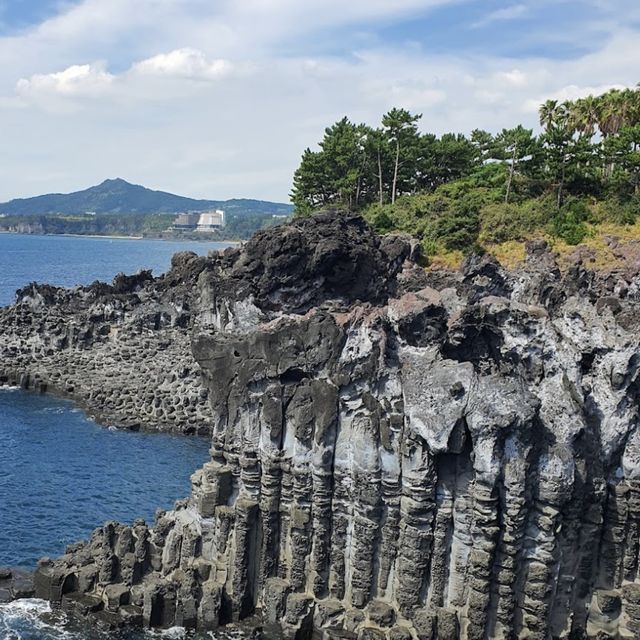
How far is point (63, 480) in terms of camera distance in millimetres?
34281

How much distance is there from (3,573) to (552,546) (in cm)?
1556

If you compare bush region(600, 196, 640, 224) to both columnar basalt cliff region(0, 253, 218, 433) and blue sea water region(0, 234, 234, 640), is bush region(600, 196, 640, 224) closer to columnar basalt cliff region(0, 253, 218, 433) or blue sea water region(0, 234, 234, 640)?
columnar basalt cliff region(0, 253, 218, 433)

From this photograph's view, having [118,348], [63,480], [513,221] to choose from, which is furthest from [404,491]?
[513,221]

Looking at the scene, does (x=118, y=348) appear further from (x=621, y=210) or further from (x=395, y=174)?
(x=621, y=210)

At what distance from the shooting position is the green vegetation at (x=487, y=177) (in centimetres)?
7044

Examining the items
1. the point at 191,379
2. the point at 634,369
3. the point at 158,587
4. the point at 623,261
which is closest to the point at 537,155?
the point at 623,261

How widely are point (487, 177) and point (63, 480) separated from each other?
Result: 6041 cm

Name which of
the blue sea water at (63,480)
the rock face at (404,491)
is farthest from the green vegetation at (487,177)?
the rock face at (404,491)

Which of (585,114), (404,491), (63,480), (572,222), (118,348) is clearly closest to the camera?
(404,491)

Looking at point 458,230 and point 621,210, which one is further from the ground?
point 621,210

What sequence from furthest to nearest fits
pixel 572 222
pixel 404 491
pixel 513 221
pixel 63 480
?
pixel 513 221, pixel 572 222, pixel 63 480, pixel 404 491

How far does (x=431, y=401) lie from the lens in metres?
19.3

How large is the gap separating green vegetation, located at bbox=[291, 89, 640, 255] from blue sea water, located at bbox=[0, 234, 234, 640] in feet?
120

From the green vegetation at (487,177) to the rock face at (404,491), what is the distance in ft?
159
